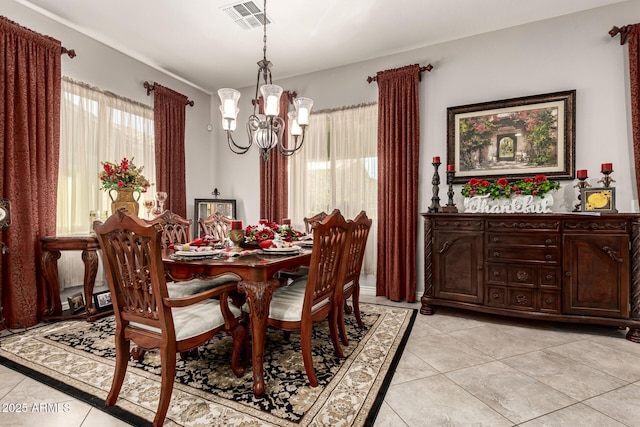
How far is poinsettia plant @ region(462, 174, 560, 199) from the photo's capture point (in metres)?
2.95

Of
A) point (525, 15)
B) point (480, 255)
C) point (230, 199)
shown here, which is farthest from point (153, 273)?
point (525, 15)

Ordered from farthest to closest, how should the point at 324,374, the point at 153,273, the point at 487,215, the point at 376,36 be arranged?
the point at 376,36, the point at 487,215, the point at 324,374, the point at 153,273

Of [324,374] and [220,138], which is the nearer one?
[324,374]

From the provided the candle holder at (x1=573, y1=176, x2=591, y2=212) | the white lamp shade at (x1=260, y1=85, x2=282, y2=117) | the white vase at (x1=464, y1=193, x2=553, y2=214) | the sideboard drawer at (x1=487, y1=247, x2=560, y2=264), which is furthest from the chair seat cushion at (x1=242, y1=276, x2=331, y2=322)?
the candle holder at (x1=573, y1=176, x2=591, y2=212)

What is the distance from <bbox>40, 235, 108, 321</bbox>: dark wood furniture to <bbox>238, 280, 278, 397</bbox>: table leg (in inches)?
79.3

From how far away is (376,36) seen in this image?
347cm

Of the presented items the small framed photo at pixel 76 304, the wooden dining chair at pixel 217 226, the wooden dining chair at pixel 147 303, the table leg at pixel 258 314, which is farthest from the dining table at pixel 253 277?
the small framed photo at pixel 76 304

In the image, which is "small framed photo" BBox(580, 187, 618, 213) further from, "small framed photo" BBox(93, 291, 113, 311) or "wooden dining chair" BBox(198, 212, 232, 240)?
"small framed photo" BBox(93, 291, 113, 311)

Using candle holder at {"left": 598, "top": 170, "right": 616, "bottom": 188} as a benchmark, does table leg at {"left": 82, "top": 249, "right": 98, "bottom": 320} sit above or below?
below

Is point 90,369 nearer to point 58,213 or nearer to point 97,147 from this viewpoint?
point 58,213

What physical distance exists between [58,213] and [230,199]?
6.93 ft

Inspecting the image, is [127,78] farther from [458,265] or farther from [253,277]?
[458,265]

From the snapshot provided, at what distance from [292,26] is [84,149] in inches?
99.7

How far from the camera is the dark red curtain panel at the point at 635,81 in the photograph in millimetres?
2750
